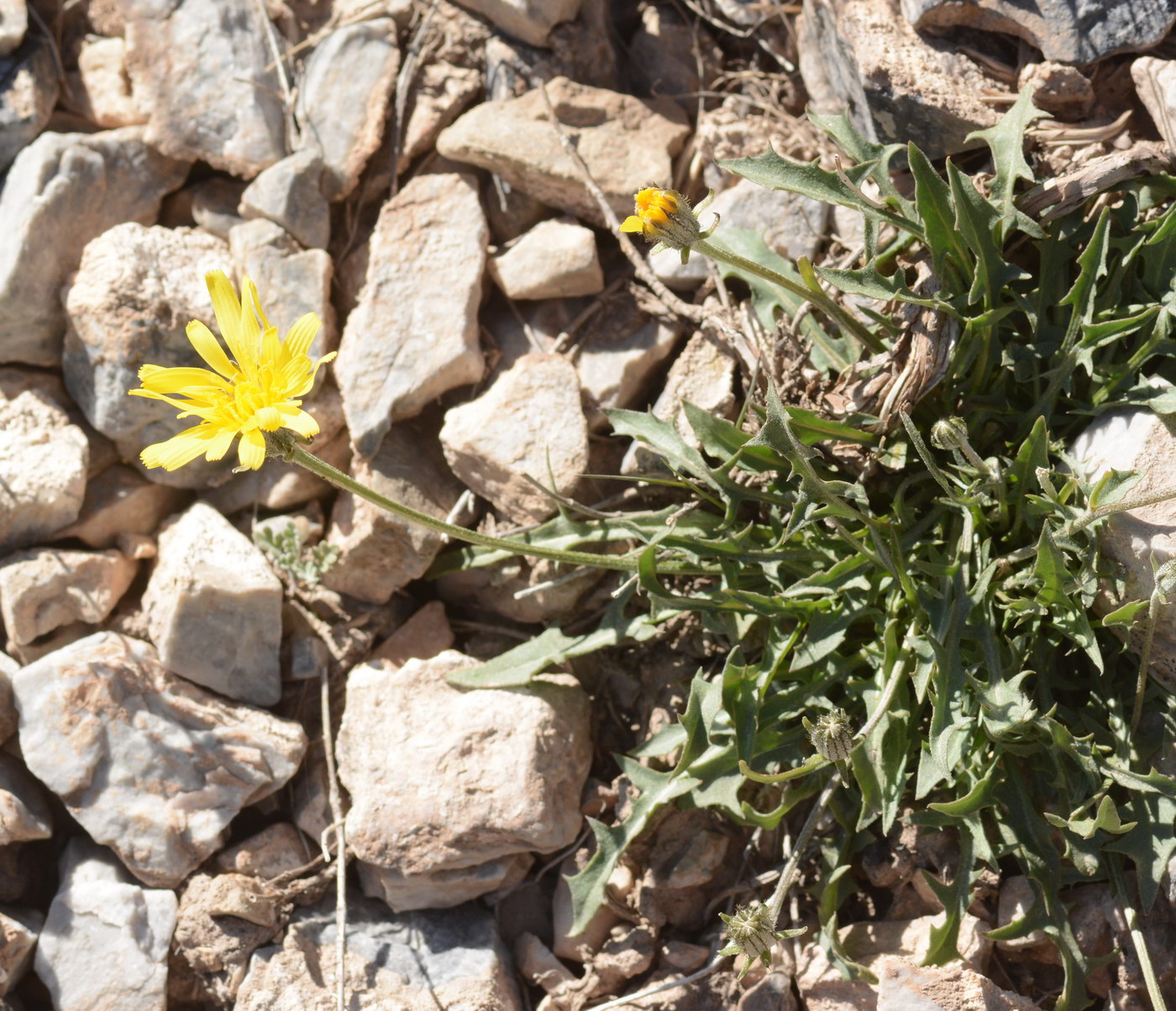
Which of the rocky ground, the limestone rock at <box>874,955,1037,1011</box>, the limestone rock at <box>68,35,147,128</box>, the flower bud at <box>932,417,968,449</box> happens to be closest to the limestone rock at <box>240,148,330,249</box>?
the rocky ground

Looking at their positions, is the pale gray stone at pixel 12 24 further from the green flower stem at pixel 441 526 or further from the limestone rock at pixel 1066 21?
the limestone rock at pixel 1066 21

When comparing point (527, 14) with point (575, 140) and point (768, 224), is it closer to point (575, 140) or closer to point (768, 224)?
point (575, 140)

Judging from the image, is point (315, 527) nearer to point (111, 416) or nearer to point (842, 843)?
point (111, 416)

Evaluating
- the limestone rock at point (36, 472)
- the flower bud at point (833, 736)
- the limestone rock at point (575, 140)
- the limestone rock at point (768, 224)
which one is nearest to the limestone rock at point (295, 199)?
the limestone rock at point (575, 140)

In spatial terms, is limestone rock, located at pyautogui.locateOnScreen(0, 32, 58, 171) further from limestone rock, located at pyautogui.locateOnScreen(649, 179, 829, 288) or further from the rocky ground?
limestone rock, located at pyautogui.locateOnScreen(649, 179, 829, 288)

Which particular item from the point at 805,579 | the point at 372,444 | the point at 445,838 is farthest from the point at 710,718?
the point at 372,444
